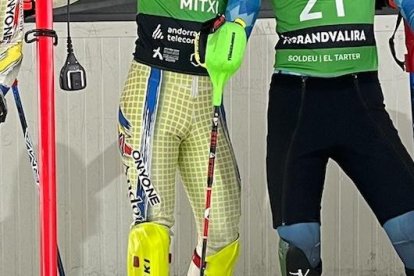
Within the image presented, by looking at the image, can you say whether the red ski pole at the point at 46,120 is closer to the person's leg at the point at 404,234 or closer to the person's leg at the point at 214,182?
the person's leg at the point at 214,182

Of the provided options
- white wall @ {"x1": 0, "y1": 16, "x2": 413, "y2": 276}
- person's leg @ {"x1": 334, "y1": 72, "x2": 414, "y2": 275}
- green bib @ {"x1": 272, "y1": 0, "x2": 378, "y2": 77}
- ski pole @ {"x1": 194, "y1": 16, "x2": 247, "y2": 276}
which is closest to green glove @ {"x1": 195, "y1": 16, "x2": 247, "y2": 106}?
ski pole @ {"x1": 194, "y1": 16, "x2": 247, "y2": 276}

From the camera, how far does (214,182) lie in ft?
7.21

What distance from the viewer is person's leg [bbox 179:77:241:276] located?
2.19 meters

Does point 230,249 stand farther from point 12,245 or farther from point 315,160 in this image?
point 12,245

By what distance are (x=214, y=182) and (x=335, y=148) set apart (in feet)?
1.12

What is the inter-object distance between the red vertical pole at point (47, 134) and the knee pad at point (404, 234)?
779mm

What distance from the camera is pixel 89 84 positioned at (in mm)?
3141

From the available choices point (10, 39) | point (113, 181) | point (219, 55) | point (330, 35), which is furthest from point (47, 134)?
point (113, 181)

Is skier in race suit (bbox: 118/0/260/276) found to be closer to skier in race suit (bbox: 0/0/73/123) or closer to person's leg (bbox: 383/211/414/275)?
skier in race suit (bbox: 0/0/73/123)

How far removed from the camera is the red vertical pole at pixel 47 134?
1.60 m

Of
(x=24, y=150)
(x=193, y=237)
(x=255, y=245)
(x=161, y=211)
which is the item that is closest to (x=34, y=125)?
(x=24, y=150)

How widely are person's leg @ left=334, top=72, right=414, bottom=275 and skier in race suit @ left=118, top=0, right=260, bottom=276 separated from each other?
1.20ft

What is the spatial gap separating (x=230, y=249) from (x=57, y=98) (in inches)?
46.4

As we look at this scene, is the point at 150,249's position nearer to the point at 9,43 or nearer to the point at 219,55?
the point at 219,55
